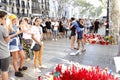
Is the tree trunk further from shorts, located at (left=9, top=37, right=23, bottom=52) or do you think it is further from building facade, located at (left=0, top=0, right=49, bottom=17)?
building facade, located at (left=0, top=0, right=49, bottom=17)

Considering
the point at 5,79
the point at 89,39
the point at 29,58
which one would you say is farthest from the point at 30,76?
the point at 89,39

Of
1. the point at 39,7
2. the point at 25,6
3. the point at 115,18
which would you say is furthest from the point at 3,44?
the point at 39,7

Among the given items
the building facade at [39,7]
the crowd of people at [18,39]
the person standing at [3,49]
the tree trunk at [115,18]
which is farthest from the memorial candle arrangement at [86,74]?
the building facade at [39,7]

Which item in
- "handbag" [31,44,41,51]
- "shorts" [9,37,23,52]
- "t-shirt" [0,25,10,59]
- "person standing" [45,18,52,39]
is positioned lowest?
"person standing" [45,18,52,39]

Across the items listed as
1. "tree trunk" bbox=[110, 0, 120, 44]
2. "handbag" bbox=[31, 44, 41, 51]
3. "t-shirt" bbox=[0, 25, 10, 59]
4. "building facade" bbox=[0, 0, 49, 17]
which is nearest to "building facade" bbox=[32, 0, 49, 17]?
"building facade" bbox=[0, 0, 49, 17]

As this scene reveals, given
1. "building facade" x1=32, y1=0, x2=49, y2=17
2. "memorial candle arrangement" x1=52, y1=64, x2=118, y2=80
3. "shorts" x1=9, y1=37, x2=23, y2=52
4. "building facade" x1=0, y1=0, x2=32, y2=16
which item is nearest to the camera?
"memorial candle arrangement" x1=52, y1=64, x2=118, y2=80

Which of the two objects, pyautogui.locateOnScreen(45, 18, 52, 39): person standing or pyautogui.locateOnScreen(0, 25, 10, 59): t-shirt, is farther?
pyautogui.locateOnScreen(45, 18, 52, 39): person standing

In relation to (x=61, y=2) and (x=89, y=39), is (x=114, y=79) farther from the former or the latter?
(x=61, y=2)

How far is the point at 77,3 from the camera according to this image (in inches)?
3575

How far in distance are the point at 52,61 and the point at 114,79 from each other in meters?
6.04

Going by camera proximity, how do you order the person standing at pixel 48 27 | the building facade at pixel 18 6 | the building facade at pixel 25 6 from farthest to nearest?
the building facade at pixel 25 6 < the building facade at pixel 18 6 < the person standing at pixel 48 27

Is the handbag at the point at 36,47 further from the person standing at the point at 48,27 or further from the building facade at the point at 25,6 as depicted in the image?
the building facade at the point at 25,6

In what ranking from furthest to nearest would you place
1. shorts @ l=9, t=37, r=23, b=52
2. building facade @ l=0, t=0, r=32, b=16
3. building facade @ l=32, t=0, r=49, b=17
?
building facade @ l=32, t=0, r=49, b=17 → building facade @ l=0, t=0, r=32, b=16 → shorts @ l=9, t=37, r=23, b=52

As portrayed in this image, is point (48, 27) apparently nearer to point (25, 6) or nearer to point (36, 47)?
point (36, 47)
